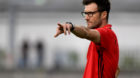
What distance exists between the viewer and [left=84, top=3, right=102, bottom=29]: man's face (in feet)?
20.0

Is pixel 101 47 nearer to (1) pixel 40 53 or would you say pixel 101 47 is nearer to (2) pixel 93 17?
(2) pixel 93 17

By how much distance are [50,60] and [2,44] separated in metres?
5.71

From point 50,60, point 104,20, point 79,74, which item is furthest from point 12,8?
point 104,20

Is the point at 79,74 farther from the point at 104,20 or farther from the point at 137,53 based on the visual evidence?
the point at 104,20

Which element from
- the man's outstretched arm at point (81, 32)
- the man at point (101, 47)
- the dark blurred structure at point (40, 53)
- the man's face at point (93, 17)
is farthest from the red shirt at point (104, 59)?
the dark blurred structure at point (40, 53)

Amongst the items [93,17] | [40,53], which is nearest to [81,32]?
[93,17]

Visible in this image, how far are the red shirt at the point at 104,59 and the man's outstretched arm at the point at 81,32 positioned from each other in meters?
0.24

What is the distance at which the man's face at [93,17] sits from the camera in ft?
20.0

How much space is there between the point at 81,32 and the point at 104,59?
2.30 ft

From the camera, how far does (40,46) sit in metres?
24.8

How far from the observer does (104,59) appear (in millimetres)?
6086

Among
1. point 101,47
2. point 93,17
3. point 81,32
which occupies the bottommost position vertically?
point 101,47

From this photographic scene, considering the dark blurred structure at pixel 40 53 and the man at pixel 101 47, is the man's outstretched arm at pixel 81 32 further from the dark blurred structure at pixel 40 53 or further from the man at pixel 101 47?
the dark blurred structure at pixel 40 53

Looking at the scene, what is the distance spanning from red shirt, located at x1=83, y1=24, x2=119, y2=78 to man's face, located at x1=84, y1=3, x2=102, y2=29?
0.10 metres
